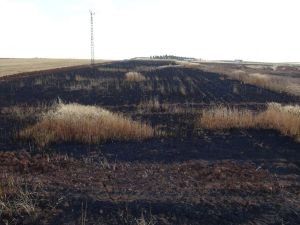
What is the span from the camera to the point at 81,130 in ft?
44.7

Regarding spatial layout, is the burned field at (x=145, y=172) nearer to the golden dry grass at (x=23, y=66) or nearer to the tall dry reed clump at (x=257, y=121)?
the tall dry reed clump at (x=257, y=121)

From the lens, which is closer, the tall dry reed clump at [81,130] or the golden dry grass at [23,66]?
the tall dry reed clump at [81,130]

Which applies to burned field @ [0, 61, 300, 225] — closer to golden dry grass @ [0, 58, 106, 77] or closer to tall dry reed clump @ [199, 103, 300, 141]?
tall dry reed clump @ [199, 103, 300, 141]

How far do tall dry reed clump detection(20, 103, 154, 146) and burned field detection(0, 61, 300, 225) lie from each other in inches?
1.2

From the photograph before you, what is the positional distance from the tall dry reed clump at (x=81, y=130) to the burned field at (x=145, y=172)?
0.03 m

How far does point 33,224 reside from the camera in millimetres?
6879

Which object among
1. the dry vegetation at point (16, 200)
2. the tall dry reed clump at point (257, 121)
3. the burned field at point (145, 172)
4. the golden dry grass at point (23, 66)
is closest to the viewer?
the dry vegetation at point (16, 200)

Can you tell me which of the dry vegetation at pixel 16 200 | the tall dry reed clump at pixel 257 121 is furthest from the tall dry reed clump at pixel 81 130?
the dry vegetation at pixel 16 200

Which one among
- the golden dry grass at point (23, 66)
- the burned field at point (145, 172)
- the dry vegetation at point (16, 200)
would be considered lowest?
the golden dry grass at point (23, 66)

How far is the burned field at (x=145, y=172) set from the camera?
23.8 feet

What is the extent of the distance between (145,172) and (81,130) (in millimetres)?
4238

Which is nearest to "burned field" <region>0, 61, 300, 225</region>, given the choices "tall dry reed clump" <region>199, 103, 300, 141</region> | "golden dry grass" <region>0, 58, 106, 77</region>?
"tall dry reed clump" <region>199, 103, 300, 141</region>

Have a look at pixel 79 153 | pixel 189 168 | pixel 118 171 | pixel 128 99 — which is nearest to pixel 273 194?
pixel 189 168

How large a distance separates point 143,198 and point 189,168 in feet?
8.66
